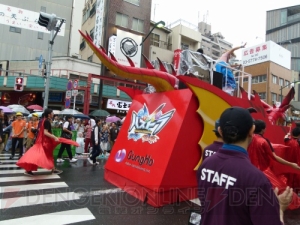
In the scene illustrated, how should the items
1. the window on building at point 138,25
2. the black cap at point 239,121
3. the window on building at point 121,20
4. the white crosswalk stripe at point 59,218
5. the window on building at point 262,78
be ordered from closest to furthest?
the black cap at point 239,121 < the white crosswalk stripe at point 59,218 < the window on building at point 121,20 < the window on building at point 138,25 < the window on building at point 262,78

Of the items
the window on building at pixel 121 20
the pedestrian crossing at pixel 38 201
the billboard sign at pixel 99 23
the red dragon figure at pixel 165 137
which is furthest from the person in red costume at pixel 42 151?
the window on building at pixel 121 20

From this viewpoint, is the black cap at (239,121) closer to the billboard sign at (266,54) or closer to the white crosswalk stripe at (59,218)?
the white crosswalk stripe at (59,218)

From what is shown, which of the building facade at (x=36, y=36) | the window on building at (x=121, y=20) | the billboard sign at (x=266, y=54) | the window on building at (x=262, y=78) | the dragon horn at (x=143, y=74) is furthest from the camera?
the window on building at (x=262, y=78)

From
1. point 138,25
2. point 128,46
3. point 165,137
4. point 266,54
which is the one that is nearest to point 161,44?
point 138,25

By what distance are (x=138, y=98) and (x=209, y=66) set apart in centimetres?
232

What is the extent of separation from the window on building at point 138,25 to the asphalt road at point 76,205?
968 inches

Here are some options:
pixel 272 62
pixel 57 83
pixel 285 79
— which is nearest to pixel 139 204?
pixel 57 83

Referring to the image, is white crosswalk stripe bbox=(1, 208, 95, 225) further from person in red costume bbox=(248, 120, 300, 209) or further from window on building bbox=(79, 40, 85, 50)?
window on building bbox=(79, 40, 85, 50)

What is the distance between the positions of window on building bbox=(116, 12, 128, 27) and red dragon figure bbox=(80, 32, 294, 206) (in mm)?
22840

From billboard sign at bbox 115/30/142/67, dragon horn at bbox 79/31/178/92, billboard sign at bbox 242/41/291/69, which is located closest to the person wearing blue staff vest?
dragon horn at bbox 79/31/178/92

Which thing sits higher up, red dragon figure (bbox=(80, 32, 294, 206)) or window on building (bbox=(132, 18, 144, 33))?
window on building (bbox=(132, 18, 144, 33))

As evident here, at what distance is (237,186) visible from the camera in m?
1.69

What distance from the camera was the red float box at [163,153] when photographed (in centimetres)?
506

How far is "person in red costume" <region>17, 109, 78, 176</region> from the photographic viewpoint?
6.80 m
